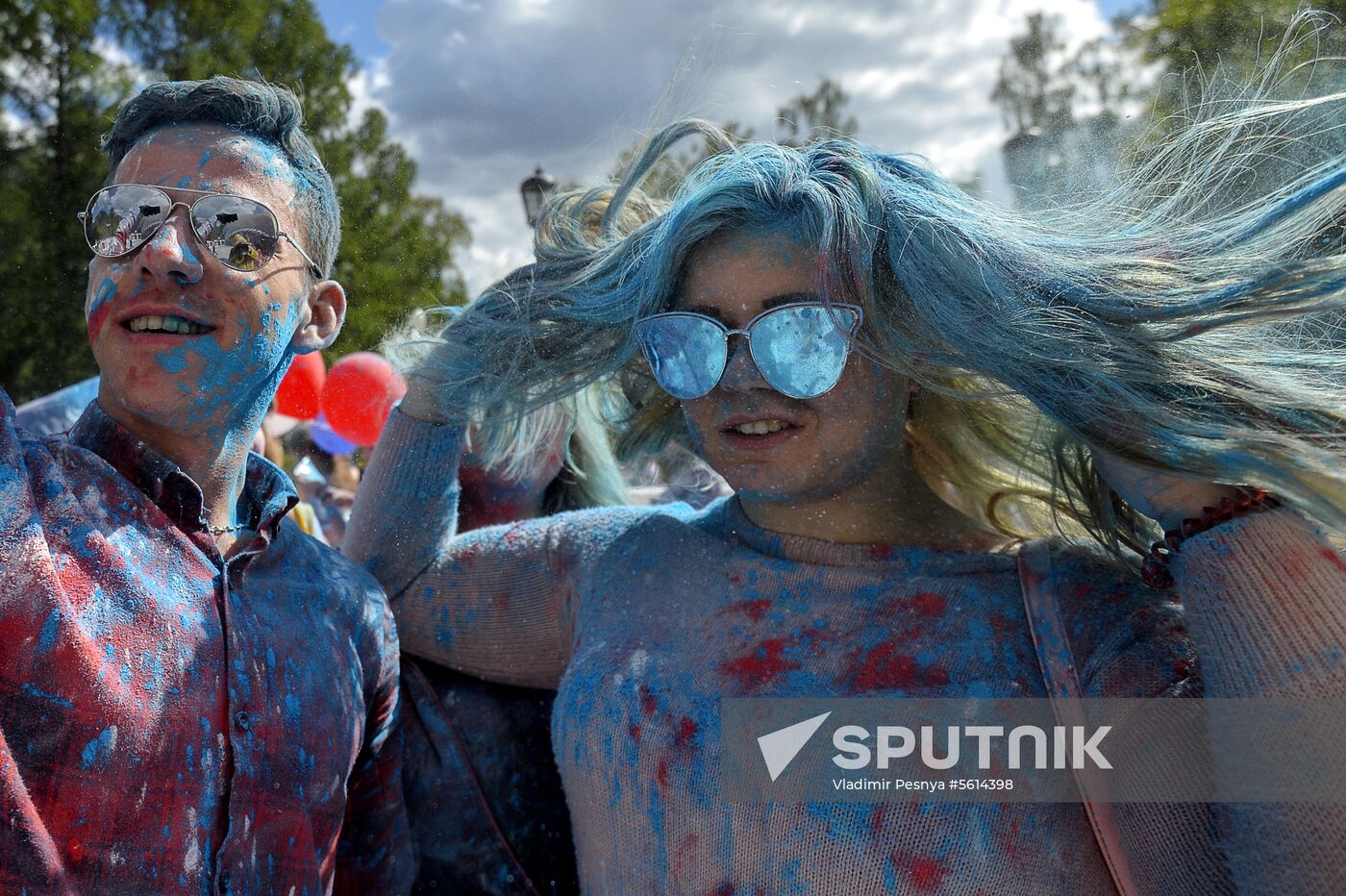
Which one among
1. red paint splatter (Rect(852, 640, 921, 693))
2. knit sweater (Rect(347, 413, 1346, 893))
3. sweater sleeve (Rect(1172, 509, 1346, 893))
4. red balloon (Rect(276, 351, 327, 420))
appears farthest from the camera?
red balloon (Rect(276, 351, 327, 420))

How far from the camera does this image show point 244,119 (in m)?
1.74

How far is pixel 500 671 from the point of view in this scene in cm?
206

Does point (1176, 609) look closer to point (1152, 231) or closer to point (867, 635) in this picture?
point (867, 635)

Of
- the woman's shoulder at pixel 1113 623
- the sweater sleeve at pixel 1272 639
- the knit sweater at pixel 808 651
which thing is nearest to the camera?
the sweater sleeve at pixel 1272 639

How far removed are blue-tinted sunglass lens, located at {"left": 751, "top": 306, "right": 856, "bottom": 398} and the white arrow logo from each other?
52 centimetres

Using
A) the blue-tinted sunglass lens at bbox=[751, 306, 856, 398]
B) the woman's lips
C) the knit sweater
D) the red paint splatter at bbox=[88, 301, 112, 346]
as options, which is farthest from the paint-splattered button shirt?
the blue-tinted sunglass lens at bbox=[751, 306, 856, 398]

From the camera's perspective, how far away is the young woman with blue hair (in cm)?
139

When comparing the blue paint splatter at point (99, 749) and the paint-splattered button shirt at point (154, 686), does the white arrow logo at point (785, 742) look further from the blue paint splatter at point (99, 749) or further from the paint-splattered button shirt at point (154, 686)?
the blue paint splatter at point (99, 749)

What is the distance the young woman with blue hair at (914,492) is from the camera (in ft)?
4.55

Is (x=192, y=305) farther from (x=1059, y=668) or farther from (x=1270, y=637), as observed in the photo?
(x=1270, y=637)

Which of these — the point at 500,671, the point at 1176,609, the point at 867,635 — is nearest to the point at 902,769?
the point at 867,635

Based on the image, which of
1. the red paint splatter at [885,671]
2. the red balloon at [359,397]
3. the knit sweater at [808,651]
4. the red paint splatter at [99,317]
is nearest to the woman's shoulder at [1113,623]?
the knit sweater at [808,651]

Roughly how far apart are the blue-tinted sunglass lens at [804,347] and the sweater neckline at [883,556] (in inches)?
10.5

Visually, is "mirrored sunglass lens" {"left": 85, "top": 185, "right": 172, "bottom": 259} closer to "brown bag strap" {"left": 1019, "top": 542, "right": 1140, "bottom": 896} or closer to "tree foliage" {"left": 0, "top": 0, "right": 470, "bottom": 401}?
"tree foliage" {"left": 0, "top": 0, "right": 470, "bottom": 401}
